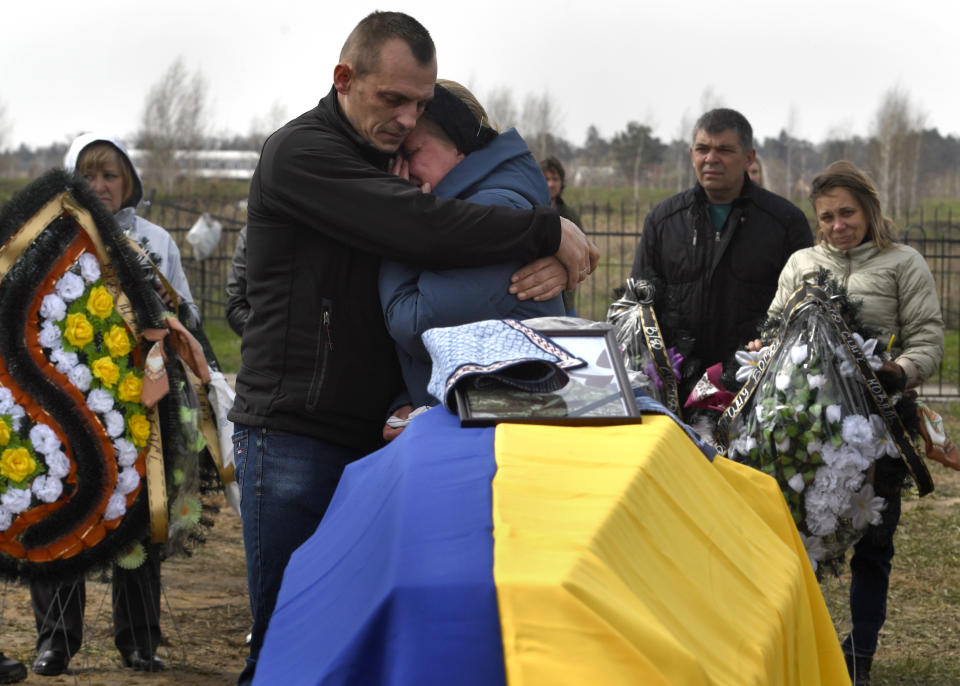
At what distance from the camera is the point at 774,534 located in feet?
7.75

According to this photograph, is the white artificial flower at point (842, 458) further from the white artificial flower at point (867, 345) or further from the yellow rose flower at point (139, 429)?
the yellow rose flower at point (139, 429)

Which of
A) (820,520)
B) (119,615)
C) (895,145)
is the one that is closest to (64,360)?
(119,615)

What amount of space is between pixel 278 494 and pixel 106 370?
4.75ft

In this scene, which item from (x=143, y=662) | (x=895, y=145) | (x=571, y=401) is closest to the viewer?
(x=571, y=401)

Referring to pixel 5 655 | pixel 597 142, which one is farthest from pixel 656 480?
pixel 597 142

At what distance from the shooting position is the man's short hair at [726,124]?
5.01m

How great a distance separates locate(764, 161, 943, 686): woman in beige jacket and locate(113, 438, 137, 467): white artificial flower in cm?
237

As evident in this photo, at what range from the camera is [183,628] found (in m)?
5.46

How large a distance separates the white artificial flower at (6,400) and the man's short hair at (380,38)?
188cm

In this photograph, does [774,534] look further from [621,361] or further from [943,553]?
[943,553]

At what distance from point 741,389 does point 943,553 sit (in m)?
3.39

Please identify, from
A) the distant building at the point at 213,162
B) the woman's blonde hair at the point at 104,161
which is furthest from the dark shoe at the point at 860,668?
the distant building at the point at 213,162

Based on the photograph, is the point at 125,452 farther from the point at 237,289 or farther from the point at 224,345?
the point at 224,345

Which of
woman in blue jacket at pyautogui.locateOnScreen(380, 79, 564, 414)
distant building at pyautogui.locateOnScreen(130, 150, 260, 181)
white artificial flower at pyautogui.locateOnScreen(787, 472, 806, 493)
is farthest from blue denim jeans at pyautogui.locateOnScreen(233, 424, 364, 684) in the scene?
distant building at pyautogui.locateOnScreen(130, 150, 260, 181)
